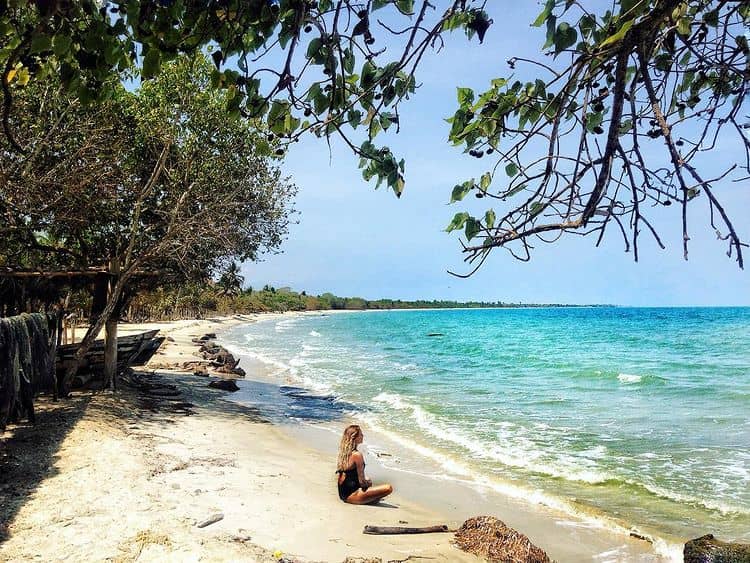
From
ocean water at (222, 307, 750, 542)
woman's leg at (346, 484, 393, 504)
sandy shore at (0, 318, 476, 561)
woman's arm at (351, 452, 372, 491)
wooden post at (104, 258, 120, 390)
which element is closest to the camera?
sandy shore at (0, 318, 476, 561)

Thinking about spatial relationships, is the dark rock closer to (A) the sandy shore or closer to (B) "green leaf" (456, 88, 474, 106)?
(A) the sandy shore

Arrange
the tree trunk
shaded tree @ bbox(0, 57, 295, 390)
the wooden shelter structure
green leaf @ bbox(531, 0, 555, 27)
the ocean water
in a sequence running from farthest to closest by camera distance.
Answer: the tree trunk
the wooden shelter structure
shaded tree @ bbox(0, 57, 295, 390)
the ocean water
green leaf @ bbox(531, 0, 555, 27)

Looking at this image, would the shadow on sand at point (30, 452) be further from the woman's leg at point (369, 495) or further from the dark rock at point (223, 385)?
the dark rock at point (223, 385)

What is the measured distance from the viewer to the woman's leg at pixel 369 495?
798 centimetres

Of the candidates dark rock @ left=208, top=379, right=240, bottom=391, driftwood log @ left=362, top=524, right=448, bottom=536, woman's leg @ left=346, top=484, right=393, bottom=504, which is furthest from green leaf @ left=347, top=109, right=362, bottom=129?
dark rock @ left=208, top=379, right=240, bottom=391

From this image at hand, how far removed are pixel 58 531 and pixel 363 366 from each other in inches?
959

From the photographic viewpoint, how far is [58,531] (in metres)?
5.72

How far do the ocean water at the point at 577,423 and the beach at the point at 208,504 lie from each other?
3.51 ft

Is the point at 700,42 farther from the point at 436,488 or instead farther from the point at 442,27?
the point at 436,488

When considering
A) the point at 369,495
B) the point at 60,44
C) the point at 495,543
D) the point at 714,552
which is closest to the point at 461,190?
the point at 60,44

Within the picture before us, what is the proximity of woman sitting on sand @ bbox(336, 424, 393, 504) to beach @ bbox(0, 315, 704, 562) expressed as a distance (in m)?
0.17

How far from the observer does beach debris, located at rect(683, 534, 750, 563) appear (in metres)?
4.61

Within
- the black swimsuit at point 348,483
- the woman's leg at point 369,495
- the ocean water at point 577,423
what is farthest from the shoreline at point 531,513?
the black swimsuit at point 348,483

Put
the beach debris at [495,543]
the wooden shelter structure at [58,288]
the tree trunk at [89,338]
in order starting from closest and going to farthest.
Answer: the beach debris at [495,543] < the wooden shelter structure at [58,288] < the tree trunk at [89,338]
